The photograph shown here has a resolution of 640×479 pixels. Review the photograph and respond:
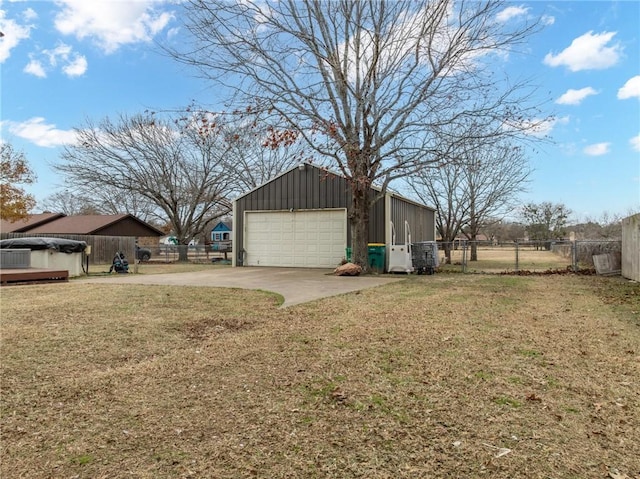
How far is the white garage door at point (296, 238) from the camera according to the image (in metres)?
16.1

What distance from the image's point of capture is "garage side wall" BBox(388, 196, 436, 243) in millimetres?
16392

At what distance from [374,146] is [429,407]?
33.6 feet

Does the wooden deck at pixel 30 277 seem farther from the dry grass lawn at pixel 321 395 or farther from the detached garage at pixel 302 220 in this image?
the detached garage at pixel 302 220

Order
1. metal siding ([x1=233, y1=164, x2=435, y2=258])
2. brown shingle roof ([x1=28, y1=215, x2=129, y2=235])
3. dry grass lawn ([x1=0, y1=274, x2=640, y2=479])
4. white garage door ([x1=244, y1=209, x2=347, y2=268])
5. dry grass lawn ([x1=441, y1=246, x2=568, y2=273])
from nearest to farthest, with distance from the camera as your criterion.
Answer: dry grass lawn ([x1=0, y1=274, x2=640, y2=479]) < metal siding ([x1=233, y1=164, x2=435, y2=258]) < white garage door ([x1=244, y1=209, x2=347, y2=268]) < dry grass lawn ([x1=441, y1=246, x2=568, y2=273]) < brown shingle roof ([x1=28, y1=215, x2=129, y2=235])

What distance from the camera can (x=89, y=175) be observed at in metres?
23.7

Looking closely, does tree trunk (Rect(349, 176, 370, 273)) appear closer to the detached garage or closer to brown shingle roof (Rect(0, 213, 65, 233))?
the detached garage

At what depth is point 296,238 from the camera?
54.9 ft

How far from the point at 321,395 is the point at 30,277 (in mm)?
10624

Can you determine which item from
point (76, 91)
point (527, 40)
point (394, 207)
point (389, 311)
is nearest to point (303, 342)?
point (389, 311)

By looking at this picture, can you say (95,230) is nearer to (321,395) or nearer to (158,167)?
(158,167)

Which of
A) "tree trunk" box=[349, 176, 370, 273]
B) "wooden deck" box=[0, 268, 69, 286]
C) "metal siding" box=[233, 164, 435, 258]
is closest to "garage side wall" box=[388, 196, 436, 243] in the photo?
"metal siding" box=[233, 164, 435, 258]

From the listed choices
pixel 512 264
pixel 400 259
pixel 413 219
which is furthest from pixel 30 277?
pixel 512 264

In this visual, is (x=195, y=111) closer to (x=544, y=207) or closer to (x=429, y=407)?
(x=429, y=407)

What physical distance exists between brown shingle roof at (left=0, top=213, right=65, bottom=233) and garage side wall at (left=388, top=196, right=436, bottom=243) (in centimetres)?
2596
